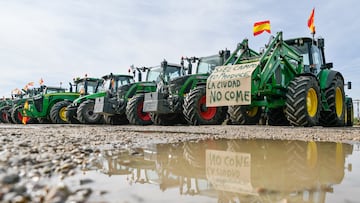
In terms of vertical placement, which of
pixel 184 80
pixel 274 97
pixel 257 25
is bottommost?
pixel 274 97

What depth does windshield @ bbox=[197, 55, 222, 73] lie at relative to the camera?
29.9 ft

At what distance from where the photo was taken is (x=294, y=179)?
164 cm

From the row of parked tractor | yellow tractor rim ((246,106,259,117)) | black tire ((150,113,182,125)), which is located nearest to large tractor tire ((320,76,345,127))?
the row of parked tractor

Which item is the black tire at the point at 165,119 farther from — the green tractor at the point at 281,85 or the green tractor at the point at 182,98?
the green tractor at the point at 281,85

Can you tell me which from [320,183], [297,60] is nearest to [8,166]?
[320,183]

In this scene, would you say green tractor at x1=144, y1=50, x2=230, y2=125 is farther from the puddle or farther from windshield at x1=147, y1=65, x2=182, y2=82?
the puddle

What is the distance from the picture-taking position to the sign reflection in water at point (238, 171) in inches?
55.5

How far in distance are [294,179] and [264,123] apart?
690 centimetres

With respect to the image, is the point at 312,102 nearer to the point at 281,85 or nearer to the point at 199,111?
the point at 281,85

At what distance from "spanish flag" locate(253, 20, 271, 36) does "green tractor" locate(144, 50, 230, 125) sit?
1458 millimetres

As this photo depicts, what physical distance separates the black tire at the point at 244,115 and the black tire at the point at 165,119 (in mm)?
2046

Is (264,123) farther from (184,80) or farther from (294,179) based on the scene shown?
(294,179)

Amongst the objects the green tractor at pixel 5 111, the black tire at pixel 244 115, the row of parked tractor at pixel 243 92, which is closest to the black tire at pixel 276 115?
the row of parked tractor at pixel 243 92

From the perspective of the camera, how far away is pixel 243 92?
19.8ft
